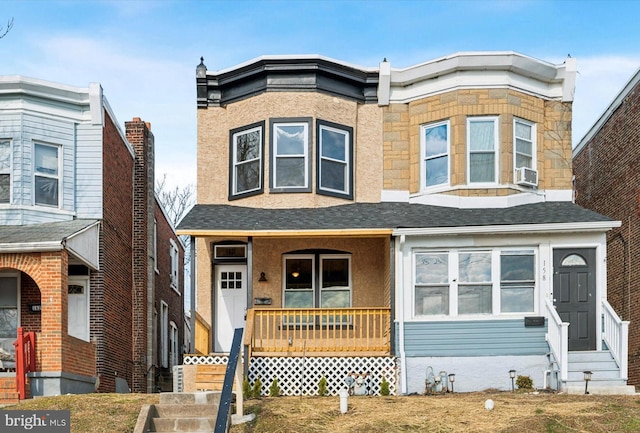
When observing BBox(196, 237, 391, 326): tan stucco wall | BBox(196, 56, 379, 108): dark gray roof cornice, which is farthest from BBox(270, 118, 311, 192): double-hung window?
BBox(196, 237, 391, 326): tan stucco wall

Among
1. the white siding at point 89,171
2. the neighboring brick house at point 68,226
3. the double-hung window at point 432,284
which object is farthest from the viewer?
the white siding at point 89,171

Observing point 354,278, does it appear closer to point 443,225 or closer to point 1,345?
point 443,225

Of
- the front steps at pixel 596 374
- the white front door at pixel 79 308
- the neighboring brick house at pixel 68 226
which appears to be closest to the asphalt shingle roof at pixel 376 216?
the neighboring brick house at pixel 68 226

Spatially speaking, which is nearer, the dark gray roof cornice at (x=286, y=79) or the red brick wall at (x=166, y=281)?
the dark gray roof cornice at (x=286, y=79)

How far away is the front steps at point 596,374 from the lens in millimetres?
16344

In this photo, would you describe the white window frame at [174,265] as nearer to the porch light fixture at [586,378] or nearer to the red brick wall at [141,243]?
the red brick wall at [141,243]

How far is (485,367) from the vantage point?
59.5ft

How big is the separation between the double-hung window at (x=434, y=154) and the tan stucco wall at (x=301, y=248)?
1744 mm

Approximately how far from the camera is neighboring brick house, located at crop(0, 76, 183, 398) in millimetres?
17891

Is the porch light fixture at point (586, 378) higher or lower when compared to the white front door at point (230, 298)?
lower

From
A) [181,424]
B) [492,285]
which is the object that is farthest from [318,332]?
[181,424]

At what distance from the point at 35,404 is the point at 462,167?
33.3ft

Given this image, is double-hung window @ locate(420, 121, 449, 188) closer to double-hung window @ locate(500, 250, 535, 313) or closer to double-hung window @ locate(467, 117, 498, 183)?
double-hung window @ locate(467, 117, 498, 183)

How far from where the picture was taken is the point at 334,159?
20.4m
